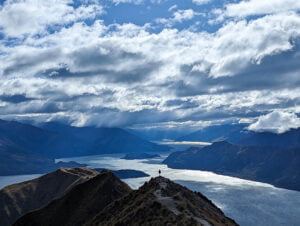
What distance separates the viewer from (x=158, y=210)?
330ft

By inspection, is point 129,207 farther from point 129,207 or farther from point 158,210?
point 158,210

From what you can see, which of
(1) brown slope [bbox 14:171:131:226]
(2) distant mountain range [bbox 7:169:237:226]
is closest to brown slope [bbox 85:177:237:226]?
(2) distant mountain range [bbox 7:169:237:226]

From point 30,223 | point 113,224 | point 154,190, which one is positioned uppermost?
point 154,190

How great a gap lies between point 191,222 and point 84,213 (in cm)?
8351

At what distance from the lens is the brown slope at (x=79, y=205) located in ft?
514

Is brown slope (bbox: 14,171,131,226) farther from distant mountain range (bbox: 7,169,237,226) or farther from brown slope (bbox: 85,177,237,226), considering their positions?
brown slope (bbox: 85,177,237,226)

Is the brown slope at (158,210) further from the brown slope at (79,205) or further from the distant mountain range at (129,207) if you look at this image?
the brown slope at (79,205)

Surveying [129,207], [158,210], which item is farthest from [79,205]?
[158,210]

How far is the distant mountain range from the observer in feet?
323

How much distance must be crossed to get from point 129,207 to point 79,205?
186ft

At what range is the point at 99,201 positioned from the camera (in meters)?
165

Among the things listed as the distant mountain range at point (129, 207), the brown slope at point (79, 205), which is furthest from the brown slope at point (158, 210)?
the brown slope at point (79, 205)

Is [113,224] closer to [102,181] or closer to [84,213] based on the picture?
[84,213]

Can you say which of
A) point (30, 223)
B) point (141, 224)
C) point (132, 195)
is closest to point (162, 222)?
point (141, 224)
